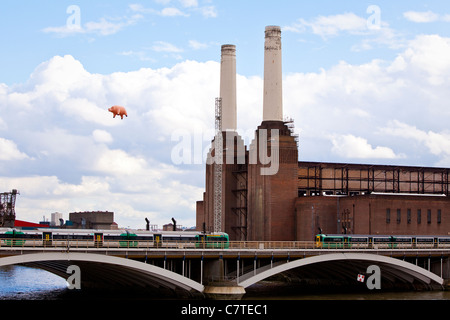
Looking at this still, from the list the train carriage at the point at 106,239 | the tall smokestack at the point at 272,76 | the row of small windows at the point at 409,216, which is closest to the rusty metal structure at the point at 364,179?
the tall smokestack at the point at 272,76

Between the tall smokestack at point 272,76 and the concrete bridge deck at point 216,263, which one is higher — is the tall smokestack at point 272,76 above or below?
above

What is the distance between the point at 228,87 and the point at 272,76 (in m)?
11.6

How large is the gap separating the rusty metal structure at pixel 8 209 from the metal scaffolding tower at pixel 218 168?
48.0 m

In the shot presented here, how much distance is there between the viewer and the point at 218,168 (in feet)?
479

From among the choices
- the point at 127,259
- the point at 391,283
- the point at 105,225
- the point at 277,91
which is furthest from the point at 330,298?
the point at 105,225

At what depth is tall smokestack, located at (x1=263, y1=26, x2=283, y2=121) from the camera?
13712 centimetres

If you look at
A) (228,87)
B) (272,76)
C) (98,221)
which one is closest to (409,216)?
(272,76)

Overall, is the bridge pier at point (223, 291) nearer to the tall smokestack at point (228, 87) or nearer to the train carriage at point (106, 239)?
the train carriage at point (106, 239)

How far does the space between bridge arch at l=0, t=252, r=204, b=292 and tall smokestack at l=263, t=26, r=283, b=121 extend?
154ft

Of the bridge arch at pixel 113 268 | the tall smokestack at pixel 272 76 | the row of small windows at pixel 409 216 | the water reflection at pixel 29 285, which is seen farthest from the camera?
the tall smokestack at pixel 272 76

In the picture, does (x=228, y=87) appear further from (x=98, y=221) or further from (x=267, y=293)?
(x=98, y=221)

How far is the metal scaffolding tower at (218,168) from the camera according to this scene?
5743 inches

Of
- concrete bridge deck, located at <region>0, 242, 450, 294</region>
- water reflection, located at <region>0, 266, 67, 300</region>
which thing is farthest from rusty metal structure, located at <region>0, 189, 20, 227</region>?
concrete bridge deck, located at <region>0, 242, 450, 294</region>
